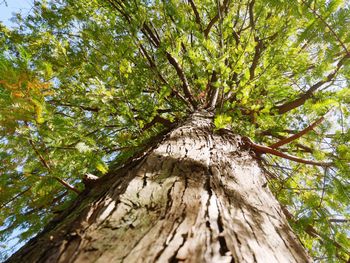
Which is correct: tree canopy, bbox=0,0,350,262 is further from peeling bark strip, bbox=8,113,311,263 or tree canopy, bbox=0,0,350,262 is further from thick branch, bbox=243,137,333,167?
peeling bark strip, bbox=8,113,311,263

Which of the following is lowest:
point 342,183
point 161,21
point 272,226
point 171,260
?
point 171,260

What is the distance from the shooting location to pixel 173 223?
932 millimetres

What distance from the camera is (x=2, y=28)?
4.51 metres

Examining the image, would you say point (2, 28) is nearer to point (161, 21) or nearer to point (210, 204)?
point (161, 21)

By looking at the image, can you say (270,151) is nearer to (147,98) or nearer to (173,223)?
(173,223)

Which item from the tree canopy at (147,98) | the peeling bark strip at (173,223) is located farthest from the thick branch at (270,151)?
the peeling bark strip at (173,223)

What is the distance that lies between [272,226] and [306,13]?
155 cm

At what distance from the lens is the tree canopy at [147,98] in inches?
76.2

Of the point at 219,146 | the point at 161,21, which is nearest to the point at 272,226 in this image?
the point at 219,146

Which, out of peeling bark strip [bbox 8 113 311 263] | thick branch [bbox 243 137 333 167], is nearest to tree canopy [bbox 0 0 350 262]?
thick branch [bbox 243 137 333 167]

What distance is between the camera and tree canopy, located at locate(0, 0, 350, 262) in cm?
194

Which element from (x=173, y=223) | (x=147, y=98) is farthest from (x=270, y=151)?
(x=147, y=98)

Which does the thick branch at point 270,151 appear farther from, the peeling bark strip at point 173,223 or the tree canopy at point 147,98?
the peeling bark strip at point 173,223

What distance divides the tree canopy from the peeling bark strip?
67 cm
